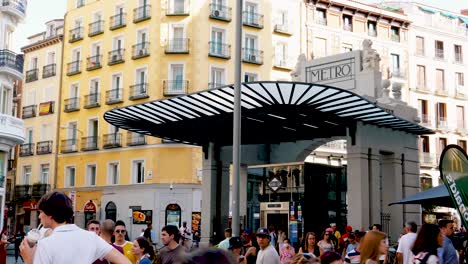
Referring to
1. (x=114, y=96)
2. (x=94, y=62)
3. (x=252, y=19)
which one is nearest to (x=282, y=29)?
(x=252, y=19)

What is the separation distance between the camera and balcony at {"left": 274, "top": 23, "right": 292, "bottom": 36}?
49.1 metres

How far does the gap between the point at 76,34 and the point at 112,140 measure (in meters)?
10.0

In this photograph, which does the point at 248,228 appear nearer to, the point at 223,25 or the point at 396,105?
the point at 396,105

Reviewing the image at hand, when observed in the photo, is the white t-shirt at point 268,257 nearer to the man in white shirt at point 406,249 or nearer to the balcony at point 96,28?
the man in white shirt at point 406,249

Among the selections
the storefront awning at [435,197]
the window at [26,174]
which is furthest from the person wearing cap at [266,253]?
the window at [26,174]

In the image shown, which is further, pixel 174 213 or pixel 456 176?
pixel 174 213

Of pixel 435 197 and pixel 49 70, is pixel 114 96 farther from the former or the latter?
pixel 435 197

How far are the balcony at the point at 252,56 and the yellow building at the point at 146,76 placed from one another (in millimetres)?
70

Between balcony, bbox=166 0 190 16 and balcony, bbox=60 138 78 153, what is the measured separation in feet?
40.8

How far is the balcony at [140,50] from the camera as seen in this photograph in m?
Result: 46.8

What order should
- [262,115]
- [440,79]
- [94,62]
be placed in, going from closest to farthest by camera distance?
[262,115] < [94,62] < [440,79]

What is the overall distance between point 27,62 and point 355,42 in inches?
1083

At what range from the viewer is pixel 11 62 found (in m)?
37.6

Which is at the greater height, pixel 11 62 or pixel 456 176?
pixel 11 62
